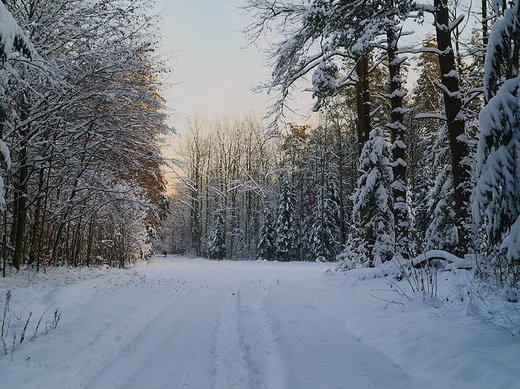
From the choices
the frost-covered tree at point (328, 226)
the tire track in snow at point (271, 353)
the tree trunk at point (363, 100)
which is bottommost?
the tire track in snow at point (271, 353)

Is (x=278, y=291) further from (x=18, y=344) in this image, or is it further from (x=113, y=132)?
(x=113, y=132)

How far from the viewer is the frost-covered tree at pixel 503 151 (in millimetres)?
3271

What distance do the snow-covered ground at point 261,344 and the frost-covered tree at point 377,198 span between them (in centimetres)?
302

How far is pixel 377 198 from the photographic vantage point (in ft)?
31.5

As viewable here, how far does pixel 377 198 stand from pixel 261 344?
6.83 meters

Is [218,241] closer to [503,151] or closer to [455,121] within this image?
[455,121]

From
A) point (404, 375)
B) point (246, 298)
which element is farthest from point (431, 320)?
point (246, 298)

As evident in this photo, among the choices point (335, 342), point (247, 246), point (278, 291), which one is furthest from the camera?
point (247, 246)

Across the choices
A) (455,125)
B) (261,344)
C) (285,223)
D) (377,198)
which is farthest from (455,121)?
(285,223)

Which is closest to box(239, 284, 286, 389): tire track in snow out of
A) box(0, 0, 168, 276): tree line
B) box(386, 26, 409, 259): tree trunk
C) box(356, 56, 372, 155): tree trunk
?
box(386, 26, 409, 259): tree trunk

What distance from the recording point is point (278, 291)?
781 cm

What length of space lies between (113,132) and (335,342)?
847 centimetres

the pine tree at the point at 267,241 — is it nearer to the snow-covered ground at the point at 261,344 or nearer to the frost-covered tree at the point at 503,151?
the snow-covered ground at the point at 261,344

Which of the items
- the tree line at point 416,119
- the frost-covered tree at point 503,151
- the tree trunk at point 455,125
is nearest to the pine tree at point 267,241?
the tree line at point 416,119
